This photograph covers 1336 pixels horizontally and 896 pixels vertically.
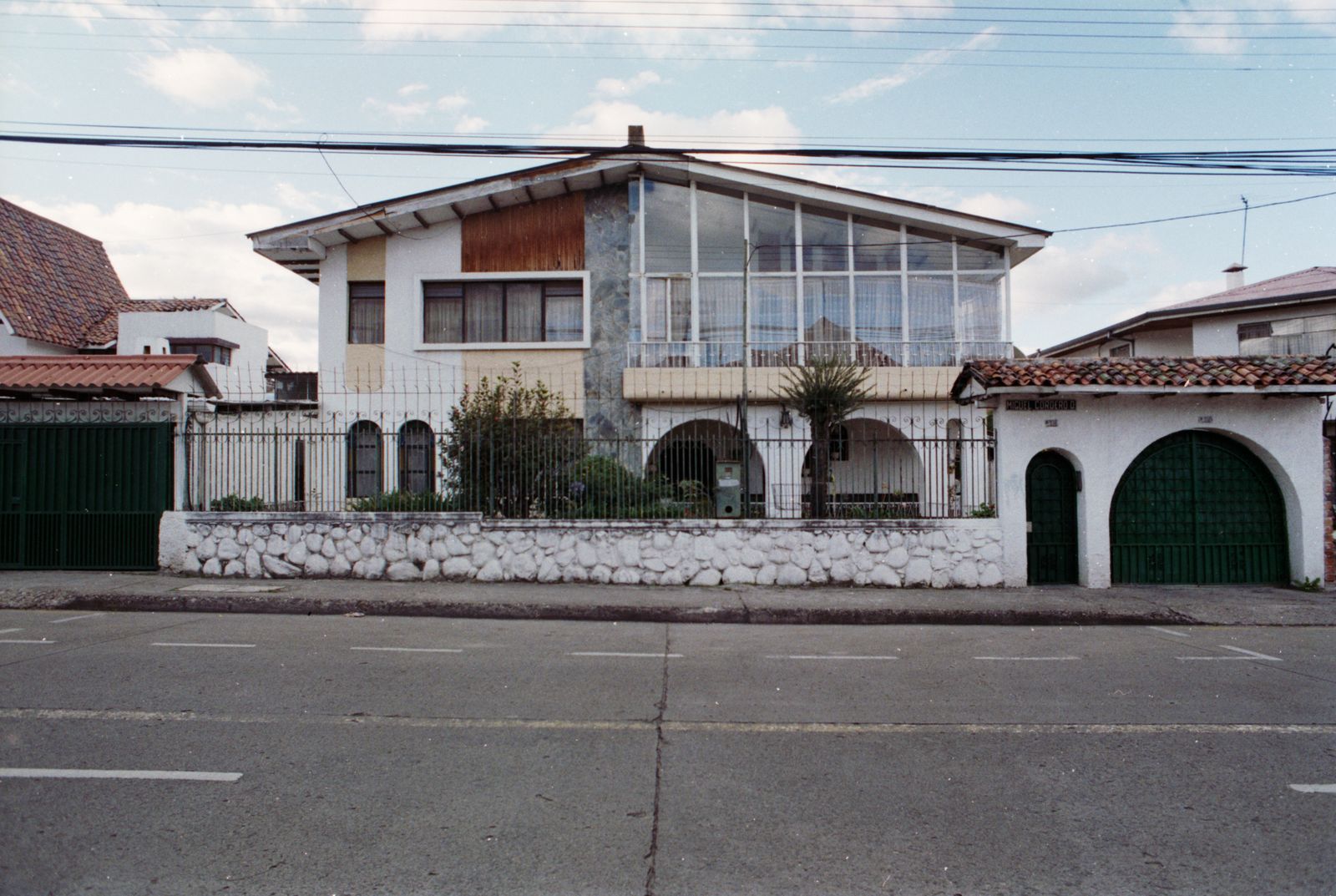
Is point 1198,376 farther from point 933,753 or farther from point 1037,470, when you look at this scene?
point 933,753

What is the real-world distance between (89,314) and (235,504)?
1531cm

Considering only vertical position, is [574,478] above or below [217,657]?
above

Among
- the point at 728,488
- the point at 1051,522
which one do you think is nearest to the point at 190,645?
the point at 728,488

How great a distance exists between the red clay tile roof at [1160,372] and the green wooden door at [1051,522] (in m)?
1.24

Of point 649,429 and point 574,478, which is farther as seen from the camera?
point 649,429

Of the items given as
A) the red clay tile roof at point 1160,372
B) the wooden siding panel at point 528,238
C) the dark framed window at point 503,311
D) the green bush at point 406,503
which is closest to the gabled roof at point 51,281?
the dark framed window at point 503,311

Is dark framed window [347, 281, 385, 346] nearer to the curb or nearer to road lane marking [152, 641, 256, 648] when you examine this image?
the curb

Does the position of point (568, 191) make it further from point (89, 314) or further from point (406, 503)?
point (89, 314)

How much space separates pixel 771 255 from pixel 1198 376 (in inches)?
388

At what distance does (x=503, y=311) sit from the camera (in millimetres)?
18844

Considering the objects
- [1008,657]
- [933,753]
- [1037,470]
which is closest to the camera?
[933,753]

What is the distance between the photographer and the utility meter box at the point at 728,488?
39.6ft

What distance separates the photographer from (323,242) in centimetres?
1859

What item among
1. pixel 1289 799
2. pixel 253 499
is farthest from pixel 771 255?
pixel 1289 799
